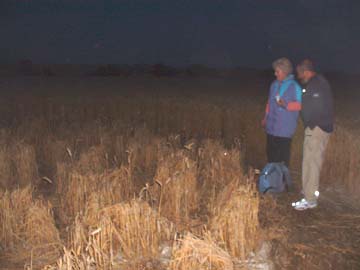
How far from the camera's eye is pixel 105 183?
5809 mm

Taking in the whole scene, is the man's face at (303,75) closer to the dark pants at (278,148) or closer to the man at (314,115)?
the man at (314,115)

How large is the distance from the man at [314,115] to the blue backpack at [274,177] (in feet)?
1.92

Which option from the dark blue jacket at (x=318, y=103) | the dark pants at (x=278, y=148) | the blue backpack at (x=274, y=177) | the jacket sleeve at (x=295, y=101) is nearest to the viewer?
the dark blue jacket at (x=318, y=103)

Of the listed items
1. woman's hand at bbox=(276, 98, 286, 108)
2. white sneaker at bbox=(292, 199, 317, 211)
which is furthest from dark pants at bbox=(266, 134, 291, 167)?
white sneaker at bbox=(292, 199, 317, 211)

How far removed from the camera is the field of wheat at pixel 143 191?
470 centimetres

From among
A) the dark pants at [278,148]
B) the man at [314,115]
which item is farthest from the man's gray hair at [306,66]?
the dark pants at [278,148]

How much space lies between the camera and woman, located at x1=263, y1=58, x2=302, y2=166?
19.3 ft

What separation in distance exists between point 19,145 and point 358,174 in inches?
198

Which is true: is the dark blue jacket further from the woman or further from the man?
the woman

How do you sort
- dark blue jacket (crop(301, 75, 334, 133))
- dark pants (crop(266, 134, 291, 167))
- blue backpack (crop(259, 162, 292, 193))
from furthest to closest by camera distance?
blue backpack (crop(259, 162, 292, 193))
dark pants (crop(266, 134, 291, 167))
dark blue jacket (crop(301, 75, 334, 133))

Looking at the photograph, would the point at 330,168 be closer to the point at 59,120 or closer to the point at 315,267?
the point at 315,267

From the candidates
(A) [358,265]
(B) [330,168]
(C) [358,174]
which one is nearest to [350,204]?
(C) [358,174]

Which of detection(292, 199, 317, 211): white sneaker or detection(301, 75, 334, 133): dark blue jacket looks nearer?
detection(301, 75, 334, 133): dark blue jacket

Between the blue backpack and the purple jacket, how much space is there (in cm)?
46
